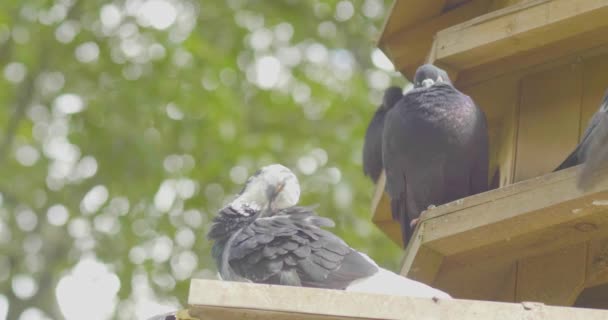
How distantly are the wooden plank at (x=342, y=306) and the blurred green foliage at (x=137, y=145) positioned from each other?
668 centimetres

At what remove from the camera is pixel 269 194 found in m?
5.10

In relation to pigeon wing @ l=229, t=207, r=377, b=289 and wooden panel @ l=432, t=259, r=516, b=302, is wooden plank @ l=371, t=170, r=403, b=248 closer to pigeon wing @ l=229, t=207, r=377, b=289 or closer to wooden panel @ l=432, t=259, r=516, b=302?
wooden panel @ l=432, t=259, r=516, b=302

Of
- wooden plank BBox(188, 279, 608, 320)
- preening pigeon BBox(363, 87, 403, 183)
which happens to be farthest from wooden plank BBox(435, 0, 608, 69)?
wooden plank BBox(188, 279, 608, 320)

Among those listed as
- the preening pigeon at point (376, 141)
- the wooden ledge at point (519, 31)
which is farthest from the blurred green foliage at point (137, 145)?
the wooden ledge at point (519, 31)

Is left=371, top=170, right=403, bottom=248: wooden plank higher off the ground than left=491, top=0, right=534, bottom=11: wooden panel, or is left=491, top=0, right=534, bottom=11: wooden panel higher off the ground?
left=491, top=0, right=534, bottom=11: wooden panel

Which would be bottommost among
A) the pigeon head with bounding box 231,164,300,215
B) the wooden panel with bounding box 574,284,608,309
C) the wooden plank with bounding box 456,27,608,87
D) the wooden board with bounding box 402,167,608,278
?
the wooden panel with bounding box 574,284,608,309

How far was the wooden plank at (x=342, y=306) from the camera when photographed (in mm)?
3428

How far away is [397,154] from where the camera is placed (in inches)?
212

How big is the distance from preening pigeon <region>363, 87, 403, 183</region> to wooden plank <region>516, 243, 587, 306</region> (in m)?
1.80

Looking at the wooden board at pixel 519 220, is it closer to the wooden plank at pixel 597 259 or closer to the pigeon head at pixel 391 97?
the wooden plank at pixel 597 259

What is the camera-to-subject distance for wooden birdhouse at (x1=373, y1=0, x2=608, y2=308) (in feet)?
13.5

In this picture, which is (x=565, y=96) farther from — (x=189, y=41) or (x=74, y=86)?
(x=74, y=86)

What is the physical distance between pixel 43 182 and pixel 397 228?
5.07 metres

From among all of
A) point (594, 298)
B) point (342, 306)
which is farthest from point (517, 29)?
point (342, 306)
